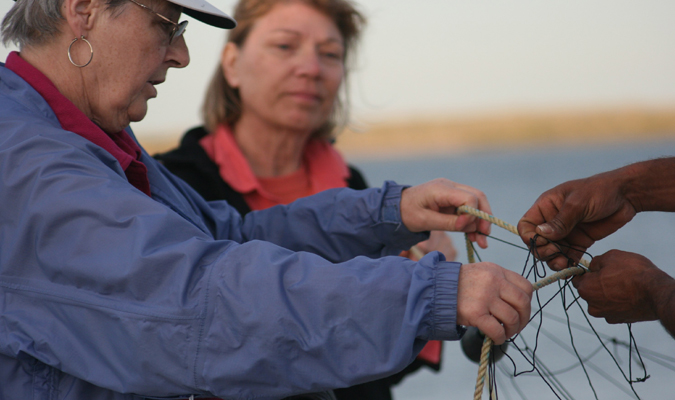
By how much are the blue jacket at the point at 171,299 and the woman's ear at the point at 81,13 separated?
14.3 inches

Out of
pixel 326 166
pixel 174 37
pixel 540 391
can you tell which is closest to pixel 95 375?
pixel 174 37

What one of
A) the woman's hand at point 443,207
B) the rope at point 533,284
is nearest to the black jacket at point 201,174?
the woman's hand at point 443,207

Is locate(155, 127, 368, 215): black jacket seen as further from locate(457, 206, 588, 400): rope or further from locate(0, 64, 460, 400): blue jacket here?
locate(0, 64, 460, 400): blue jacket

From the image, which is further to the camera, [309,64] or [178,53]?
[309,64]

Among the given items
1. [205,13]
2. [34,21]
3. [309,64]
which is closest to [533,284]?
[205,13]

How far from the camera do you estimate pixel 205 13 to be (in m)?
1.83

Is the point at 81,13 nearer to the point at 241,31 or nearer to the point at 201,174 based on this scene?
the point at 201,174

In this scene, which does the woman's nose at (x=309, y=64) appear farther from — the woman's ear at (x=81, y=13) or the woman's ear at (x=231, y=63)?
the woman's ear at (x=81, y=13)

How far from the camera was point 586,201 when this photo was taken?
1770mm

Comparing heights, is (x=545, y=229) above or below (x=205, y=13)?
below

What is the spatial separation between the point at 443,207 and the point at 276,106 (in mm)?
1387

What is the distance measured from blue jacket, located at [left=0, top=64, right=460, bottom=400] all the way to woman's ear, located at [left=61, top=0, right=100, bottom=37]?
0.36 meters

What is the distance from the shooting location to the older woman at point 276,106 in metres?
3.15

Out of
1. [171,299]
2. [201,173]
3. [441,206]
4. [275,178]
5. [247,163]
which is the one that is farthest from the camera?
[275,178]
